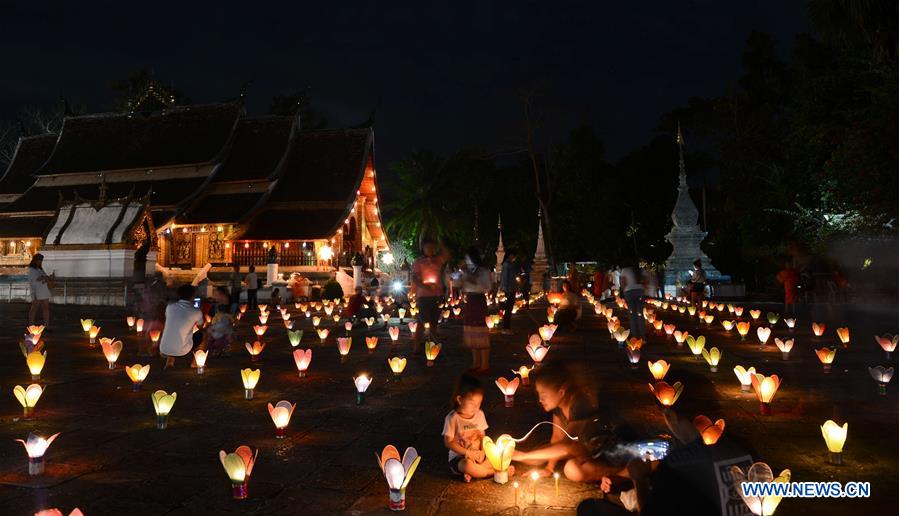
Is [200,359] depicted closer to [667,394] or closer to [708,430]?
[667,394]

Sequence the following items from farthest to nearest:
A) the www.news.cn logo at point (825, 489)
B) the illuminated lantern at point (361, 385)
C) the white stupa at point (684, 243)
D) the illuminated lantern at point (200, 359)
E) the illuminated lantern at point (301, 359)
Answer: the white stupa at point (684, 243), the illuminated lantern at point (200, 359), the illuminated lantern at point (301, 359), the illuminated lantern at point (361, 385), the www.news.cn logo at point (825, 489)

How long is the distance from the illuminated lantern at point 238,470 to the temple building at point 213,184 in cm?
2485

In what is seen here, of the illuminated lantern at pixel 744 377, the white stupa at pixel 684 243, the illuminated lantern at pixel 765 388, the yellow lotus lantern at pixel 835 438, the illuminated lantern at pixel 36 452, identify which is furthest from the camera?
the white stupa at pixel 684 243

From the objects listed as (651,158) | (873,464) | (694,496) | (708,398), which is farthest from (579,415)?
(651,158)

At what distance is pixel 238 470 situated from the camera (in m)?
3.49

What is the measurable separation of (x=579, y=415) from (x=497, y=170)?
174ft

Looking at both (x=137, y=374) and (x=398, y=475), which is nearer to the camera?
(x=398, y=475)

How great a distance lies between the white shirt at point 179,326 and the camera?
26.8 feet

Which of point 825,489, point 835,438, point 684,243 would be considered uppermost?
point 684,243

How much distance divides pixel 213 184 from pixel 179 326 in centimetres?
2790

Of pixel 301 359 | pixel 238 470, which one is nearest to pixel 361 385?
pixel 301 359

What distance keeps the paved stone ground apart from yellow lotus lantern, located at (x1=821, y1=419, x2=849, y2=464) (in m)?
0.10

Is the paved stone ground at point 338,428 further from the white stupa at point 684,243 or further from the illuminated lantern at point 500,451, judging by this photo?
the white stupa at point 684,243

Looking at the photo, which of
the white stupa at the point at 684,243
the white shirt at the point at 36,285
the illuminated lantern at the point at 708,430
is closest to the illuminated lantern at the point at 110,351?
the white shirt at the point at 36,285
